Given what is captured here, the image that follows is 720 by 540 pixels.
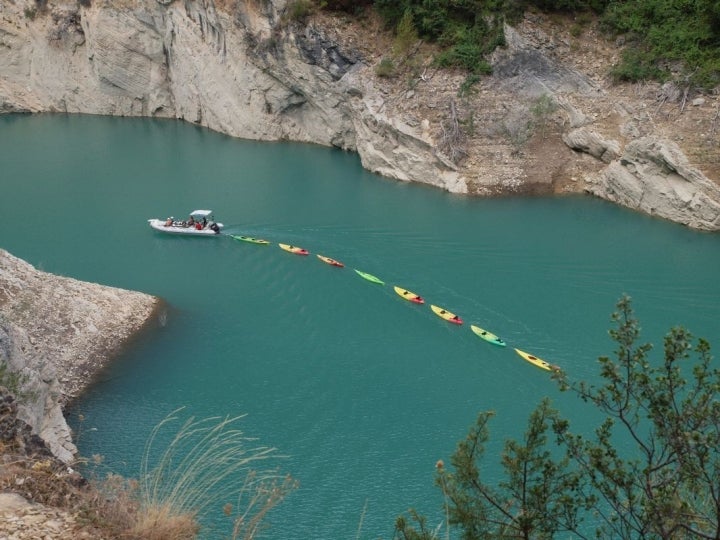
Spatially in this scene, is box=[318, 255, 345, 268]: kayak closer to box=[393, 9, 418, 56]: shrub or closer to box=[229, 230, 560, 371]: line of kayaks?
box=[229, 230, 560, 371]: line of kayaks

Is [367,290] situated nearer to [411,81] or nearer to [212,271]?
[212,271]

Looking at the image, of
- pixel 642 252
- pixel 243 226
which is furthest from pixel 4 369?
pixel 642 252

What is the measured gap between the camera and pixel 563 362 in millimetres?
18969

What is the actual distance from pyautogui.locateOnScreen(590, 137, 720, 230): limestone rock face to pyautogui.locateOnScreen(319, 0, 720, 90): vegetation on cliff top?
4486 millimetres

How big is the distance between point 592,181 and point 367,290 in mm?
14744

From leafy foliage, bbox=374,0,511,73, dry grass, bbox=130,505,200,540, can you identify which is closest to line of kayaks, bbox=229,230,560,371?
dry grass, bbox=130,505,200,540

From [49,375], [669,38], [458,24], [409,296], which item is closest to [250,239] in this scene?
[409,296]

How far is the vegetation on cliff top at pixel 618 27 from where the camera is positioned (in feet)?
103

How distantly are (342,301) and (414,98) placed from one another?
1568cm

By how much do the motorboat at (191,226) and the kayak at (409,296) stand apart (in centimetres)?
856

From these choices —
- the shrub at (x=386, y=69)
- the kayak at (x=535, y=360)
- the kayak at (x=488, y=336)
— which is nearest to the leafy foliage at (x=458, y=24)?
the shrub at (x=386, y=69)

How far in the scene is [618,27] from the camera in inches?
1347

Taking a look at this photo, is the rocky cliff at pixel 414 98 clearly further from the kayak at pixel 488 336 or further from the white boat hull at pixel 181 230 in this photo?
the kayak at pixel 488 336

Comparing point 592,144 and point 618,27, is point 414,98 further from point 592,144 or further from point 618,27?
point 618,27
